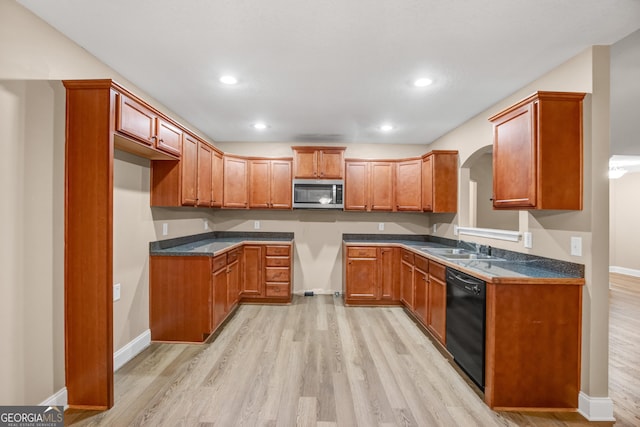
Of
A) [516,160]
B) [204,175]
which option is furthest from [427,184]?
[204,175]

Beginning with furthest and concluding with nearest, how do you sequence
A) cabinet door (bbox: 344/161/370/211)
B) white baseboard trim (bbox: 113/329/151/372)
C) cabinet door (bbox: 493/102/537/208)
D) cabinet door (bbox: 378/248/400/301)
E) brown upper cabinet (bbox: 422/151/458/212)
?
cabinet door (bbox: 344/161/370/211), cabinet door (bbox: 378/248/400/301), brown upper cabinet (bbox: 422/151/458/212), white baseboard trim (bbox: 113/329/151/372), cabinet door (bbox: 493/102/537/208)

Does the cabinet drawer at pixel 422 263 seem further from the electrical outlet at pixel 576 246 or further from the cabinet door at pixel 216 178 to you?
the cabinet door at pixel 216 178

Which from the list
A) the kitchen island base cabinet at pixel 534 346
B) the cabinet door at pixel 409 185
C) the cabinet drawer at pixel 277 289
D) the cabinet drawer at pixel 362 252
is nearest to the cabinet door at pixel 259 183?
the cabinet drawer at pixel 277 289

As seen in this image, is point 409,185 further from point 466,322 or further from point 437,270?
point 466,322

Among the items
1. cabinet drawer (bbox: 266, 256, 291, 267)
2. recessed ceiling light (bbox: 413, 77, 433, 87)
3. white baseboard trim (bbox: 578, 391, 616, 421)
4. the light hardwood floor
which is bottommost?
the light hardwood floor

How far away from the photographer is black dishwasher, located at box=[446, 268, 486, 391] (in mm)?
2180

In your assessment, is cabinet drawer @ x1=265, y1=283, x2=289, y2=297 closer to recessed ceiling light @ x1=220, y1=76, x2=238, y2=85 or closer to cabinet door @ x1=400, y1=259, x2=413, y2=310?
cabinet door @ x1=400, y1=259, x2=413, y2=310

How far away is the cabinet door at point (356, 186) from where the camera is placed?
451cm

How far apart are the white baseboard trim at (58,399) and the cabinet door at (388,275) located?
139 inches

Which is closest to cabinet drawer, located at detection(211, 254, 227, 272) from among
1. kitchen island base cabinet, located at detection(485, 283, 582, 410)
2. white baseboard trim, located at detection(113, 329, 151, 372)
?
white baseboard trim, located at detection(113, 329, 151, 372)

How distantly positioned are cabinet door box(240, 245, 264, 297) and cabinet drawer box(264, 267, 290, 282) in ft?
0.31

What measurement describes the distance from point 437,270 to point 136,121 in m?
3.09

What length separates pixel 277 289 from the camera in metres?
4.27

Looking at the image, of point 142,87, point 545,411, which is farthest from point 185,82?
point 545,411
